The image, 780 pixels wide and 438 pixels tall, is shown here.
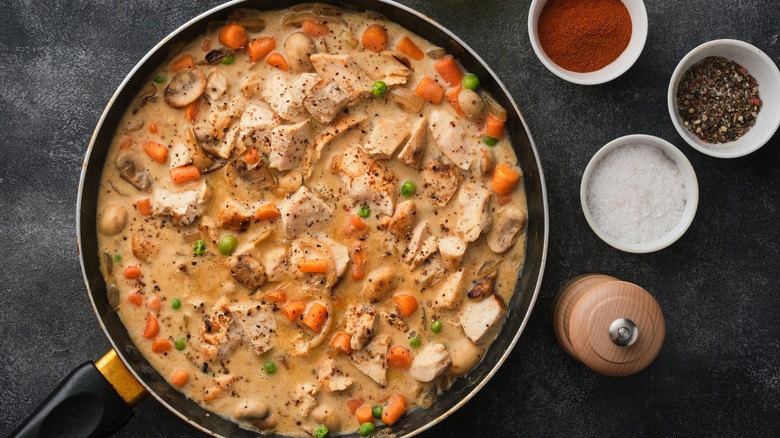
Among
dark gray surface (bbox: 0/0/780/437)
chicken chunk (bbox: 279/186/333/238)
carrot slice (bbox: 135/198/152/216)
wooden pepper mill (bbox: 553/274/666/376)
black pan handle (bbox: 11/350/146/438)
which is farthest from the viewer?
dark gray surface (bbox: 0/0/780/437)

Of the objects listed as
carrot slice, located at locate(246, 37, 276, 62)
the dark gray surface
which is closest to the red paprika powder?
the dark gray surface

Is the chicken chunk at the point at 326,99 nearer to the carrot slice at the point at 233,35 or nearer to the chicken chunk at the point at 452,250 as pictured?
the carrot slice at the point at 233,35

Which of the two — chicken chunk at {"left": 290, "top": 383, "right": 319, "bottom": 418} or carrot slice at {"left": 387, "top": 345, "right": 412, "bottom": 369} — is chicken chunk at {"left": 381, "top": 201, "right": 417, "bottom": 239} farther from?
chicken chunk at {"left": 290, "top": 383, "right": 319, "bottom": 418}

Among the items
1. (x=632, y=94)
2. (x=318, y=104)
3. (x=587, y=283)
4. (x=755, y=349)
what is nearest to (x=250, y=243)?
(x=318, y=104)

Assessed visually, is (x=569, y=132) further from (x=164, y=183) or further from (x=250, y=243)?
(x=164, y=183)

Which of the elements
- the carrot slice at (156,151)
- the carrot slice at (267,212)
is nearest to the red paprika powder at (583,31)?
the carrot slice at (267,212)

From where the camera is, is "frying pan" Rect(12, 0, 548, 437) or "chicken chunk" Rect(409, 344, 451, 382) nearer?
"frying pan" Rect(12, 0, 548, 437)
